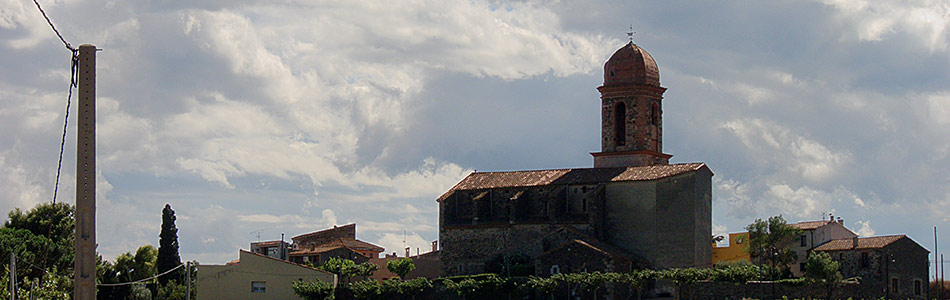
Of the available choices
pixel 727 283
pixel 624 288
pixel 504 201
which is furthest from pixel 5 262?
pixel 727 283

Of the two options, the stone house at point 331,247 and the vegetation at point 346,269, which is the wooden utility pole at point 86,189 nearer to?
the vegetation at point 346,269

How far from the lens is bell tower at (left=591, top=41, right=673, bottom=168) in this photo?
67875 mm

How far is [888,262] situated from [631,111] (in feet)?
57.7

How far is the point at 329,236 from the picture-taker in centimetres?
8469

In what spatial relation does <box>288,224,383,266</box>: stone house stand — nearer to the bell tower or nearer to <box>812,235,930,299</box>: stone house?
the bell tower

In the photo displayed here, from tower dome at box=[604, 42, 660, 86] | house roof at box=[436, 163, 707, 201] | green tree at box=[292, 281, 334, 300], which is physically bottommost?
green tree at box=[292, 281, 334, 300]

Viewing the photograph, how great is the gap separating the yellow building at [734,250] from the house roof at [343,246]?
81.5 ft

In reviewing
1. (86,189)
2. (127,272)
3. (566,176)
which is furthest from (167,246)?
(86,189)

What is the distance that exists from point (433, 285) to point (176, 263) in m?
17.3

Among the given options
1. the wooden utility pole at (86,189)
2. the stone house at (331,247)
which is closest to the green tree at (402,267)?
the stone house at (331,247)

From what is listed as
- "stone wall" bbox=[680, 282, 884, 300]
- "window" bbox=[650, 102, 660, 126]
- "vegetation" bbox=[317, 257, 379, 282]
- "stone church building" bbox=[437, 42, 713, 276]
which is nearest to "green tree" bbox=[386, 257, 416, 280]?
"vegetation" bbox=[317, 257, 379, 282]

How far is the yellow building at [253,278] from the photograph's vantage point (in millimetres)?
65562

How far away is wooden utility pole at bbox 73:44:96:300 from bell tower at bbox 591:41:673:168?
5214cm

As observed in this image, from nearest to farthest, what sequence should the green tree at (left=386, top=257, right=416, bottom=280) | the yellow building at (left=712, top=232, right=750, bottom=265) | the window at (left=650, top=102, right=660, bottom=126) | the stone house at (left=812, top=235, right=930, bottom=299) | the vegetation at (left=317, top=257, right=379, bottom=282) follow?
the vegetation at (left=317, top=257, right=379, bottom=282) < the green tree at (left=386, top=257, right=416, bottom=280) < the window at (left=650, top=102, right=660, bottom=126) < the stone house at (left=812, top=235, right=930, bottom=299) < the yellow building at (left=712, top=232, right=750, bottom=265)
